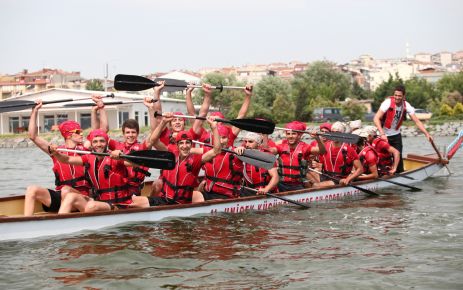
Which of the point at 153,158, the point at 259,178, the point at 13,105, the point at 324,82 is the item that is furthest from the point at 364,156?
the point at 324,82

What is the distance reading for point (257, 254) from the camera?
812 cm

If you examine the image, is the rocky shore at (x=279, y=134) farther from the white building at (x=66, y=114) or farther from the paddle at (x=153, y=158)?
the paddle at (x=153, y=158)

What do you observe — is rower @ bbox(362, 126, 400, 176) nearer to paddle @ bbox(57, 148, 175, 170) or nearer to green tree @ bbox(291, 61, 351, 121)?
paddle @ bbox(57, 148, 175, 170)

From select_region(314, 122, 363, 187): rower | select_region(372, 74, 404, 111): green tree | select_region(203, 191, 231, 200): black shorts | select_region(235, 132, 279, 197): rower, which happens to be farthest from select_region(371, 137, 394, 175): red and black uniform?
select_region(372, 74, 404, 111): green tree

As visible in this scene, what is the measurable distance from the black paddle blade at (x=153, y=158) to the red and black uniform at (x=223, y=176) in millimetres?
1559

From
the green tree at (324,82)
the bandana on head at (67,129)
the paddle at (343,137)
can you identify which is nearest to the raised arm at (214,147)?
the bandana on head at (67,129)

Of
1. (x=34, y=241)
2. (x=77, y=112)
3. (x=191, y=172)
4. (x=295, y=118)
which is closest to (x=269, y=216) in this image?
(x=191, y=172)

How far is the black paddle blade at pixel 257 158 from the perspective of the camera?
32.7ft

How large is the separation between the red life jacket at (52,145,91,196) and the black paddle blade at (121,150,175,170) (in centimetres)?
89

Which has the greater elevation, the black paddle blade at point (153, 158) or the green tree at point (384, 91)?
the black paddle blade at point (153, 158)

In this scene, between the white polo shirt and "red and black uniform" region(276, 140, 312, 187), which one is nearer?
"red and black uniform" region(276, 140, 312, 187)

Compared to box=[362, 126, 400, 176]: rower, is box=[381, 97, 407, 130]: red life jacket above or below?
above

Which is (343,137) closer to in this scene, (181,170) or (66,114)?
(181,170)

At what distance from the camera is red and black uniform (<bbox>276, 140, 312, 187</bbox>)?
38.0 ft
